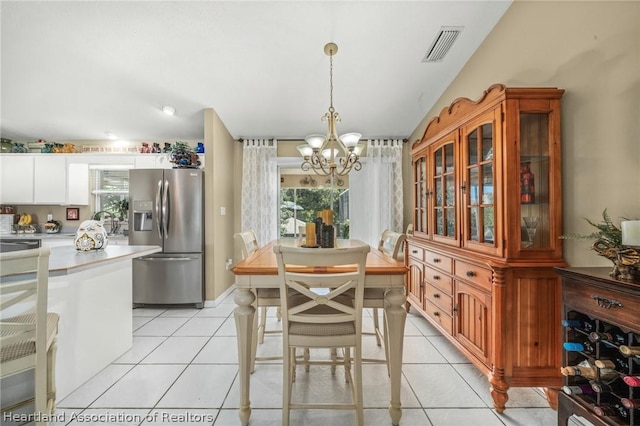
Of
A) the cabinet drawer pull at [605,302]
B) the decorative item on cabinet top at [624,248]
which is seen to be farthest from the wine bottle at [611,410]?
the decorative item on cabinet top at [624,248]

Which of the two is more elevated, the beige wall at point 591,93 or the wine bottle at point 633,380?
the beige wall at point 591,93

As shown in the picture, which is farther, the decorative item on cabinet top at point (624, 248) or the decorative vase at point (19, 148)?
the decorative vase at point (19, 148)

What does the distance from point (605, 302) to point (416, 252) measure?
6.17ft

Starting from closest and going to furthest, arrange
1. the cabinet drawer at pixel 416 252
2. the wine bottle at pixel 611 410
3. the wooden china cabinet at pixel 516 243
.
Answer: the wine bottle at pixel 611 410 < the wooden china cabinet at pixel 516 243 < the cabinet drawer at pixel 416 252

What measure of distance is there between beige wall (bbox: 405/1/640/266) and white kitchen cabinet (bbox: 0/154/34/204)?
19.8ft

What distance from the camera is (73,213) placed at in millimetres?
4309

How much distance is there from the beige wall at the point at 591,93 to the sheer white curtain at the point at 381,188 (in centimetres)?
231

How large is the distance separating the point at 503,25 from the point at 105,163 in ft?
16.5

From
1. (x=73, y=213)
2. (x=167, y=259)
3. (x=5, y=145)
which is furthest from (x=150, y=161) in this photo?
(x=5, y=145)

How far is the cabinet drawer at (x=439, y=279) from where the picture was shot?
228 centimetres

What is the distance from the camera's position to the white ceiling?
2289mm

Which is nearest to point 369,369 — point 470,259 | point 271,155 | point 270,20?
point 470,259

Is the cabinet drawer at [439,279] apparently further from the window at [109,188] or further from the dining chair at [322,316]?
the window at [109,188]

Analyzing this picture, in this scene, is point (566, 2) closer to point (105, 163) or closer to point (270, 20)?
point (270, 20)
